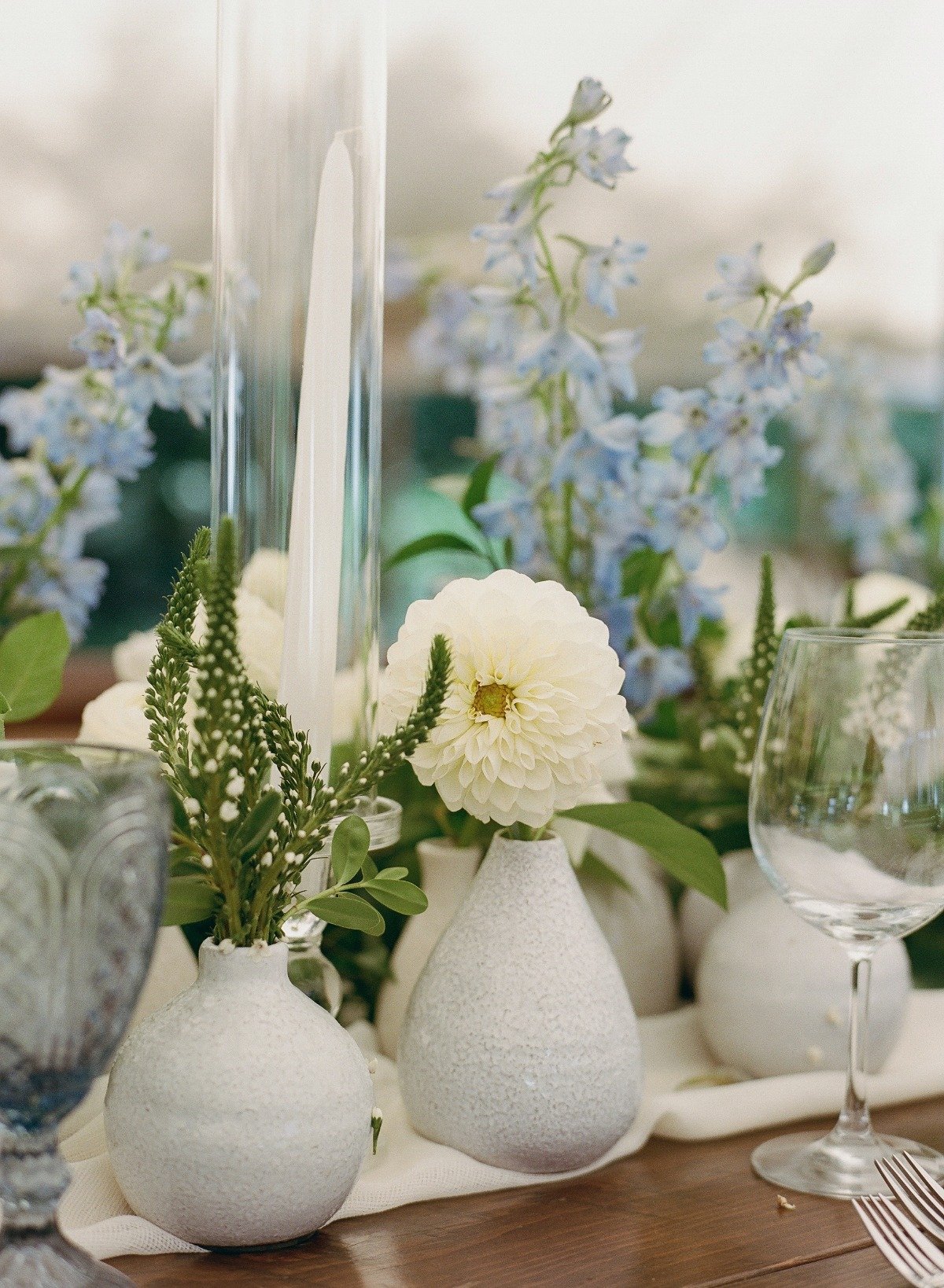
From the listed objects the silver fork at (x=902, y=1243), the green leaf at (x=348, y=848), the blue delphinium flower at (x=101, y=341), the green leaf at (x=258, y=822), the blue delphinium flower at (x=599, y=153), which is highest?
the blue delphinium flower at (x=599, y=153)

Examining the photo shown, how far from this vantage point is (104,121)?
1.58 metres

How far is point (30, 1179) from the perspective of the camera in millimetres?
325

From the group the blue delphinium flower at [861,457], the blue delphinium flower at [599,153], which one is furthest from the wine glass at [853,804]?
the blue delphinium flower at [861,457]

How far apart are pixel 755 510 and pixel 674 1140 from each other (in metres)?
1.49

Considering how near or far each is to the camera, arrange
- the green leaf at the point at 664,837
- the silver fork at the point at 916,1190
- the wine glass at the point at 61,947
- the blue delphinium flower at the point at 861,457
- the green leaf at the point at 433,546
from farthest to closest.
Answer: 1. the blue delphinium flower at the point at 861,457
2. the green leaf at the point at 433,546
3. the green leaf at the point at 664,837
4. the silver fork at the point at 916,1190
5. the wine glass at the point at 61,947

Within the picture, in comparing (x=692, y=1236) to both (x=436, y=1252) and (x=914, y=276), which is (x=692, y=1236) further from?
(x=914, y=276)

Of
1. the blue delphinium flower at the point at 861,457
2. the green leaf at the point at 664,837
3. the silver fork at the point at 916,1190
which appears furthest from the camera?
the blue delphinium flower at the point at 861,457

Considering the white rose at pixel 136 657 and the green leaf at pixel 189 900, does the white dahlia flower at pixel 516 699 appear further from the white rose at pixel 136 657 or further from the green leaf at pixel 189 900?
the white rose at pixel 136 657

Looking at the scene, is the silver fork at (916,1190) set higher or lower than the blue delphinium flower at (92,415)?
lower

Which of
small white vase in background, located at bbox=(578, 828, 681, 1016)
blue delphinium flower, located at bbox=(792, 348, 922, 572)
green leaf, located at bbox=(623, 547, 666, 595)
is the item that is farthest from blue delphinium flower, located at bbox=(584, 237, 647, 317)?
blue delphinium flower, located at bbox=(792, 348, 922, 572)

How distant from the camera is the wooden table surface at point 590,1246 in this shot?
15.0 inches

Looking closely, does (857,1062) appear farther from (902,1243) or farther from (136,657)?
(136,657)

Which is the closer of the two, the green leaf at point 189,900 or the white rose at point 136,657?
the green leaf at point 189,900

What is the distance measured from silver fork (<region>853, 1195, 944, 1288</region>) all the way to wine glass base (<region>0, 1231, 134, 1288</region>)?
20 cm
